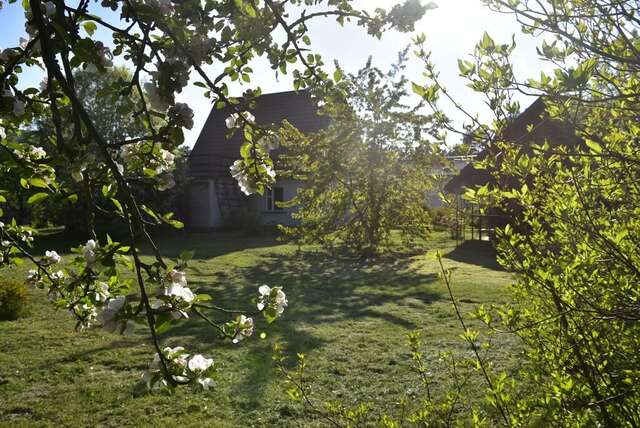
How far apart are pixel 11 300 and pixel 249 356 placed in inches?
181

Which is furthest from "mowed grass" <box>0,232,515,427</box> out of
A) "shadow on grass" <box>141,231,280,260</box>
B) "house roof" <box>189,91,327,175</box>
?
"house roof" <box>189,91,327,175</box>

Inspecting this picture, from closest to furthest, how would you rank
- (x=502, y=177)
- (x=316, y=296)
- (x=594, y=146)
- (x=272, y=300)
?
(x=594, y=146)
(x=272, y=300)
(x=502, y=177)
(x=316, y=296)

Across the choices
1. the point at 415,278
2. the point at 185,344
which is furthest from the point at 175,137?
the point at 415,278

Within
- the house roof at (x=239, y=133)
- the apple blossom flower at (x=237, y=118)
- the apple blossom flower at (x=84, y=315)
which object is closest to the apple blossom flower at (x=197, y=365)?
the apple blossom flower at (x=84, y=315)

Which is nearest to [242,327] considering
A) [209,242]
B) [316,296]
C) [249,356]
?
[249,356]

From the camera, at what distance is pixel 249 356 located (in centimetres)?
628

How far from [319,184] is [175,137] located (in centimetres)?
1194

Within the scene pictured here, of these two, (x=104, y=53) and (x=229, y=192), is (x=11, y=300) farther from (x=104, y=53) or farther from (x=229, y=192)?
(x=229, y=192)

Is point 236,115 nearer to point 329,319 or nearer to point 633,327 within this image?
point 633,327

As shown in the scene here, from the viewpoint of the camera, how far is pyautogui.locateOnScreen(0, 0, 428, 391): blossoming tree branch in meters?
1.67

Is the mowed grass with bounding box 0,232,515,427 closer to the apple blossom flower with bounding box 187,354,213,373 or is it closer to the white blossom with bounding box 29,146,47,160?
the apple blossom flower with bounding box 187,354,213,373

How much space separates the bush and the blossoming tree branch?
6.37 m

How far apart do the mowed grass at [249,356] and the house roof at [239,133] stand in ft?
51.2

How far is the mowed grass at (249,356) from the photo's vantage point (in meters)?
4.61
